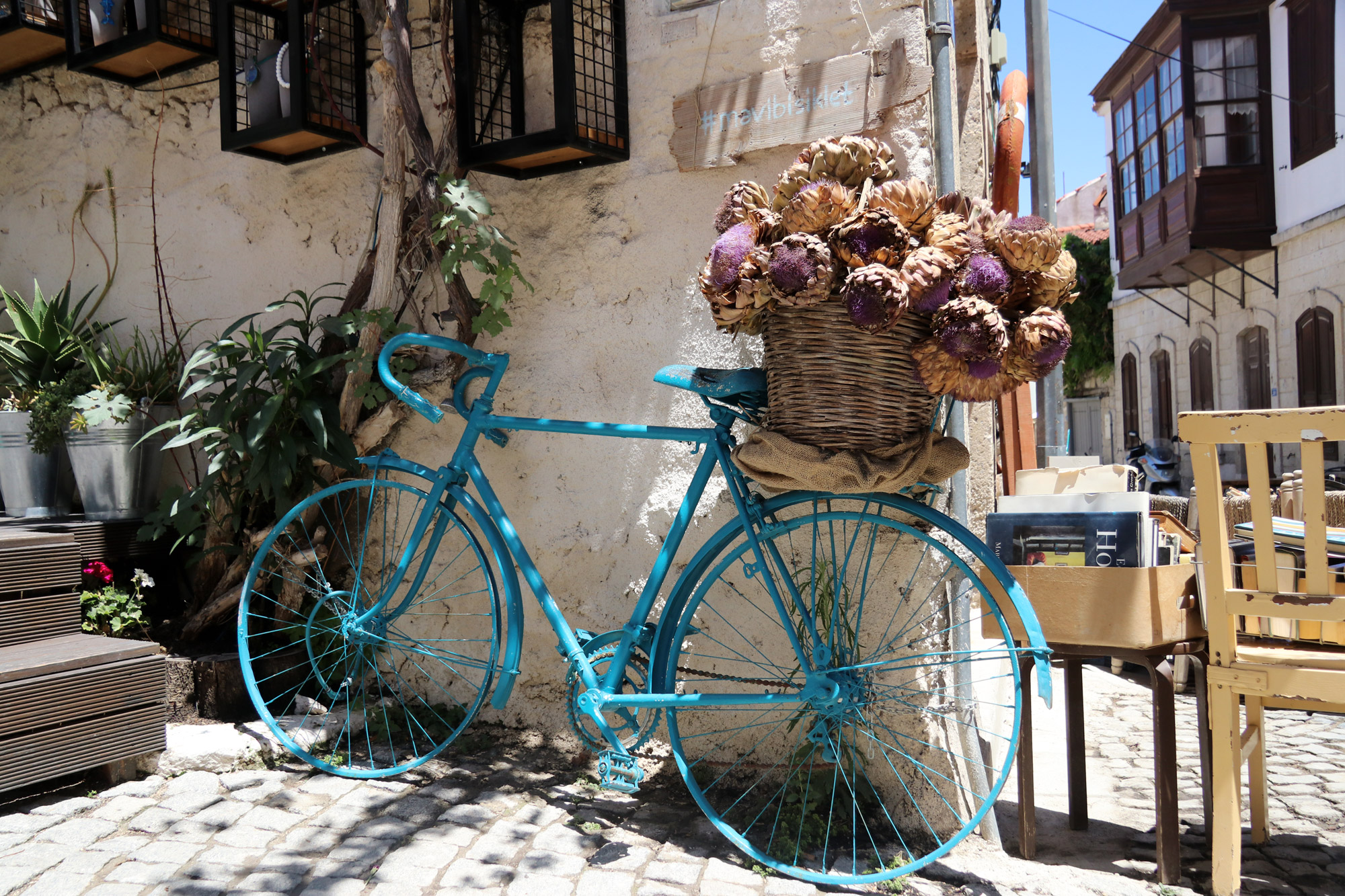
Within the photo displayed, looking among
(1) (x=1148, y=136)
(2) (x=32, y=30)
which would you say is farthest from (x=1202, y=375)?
(2) (x=32, y=30)

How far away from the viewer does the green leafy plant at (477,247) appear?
9.67ft

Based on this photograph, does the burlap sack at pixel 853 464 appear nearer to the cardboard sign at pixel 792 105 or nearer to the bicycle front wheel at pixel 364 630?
the cardboard sign at pixel 792 105

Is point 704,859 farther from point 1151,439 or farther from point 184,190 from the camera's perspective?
point 1151,439

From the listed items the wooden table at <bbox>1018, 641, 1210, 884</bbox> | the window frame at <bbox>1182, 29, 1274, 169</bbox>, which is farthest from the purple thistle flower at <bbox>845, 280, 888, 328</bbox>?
the window frame at <bbox>1182, 29, 1274, 169</bbox>

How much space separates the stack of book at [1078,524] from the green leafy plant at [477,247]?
1.71 meters

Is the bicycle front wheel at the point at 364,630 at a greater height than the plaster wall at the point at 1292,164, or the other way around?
the plaster wall at the point at 1292,164

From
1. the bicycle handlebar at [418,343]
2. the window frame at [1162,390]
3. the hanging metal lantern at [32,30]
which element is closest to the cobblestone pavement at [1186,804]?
the bicycle handlebar at [418,343]

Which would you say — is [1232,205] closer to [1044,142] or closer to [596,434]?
[1044,142]

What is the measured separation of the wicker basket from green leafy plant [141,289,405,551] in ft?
5.57

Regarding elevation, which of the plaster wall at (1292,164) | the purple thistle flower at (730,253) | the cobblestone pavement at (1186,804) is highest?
the plaster wall at (1292,164)

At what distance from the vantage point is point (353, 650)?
351 cm

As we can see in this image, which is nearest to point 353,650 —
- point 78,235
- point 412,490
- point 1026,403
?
point 412,490

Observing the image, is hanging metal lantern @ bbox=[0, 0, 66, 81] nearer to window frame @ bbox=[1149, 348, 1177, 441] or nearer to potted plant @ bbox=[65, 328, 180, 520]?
potted plant @ bbox=[65, 328, 180, 520]

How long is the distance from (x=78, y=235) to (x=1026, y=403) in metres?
4.71
